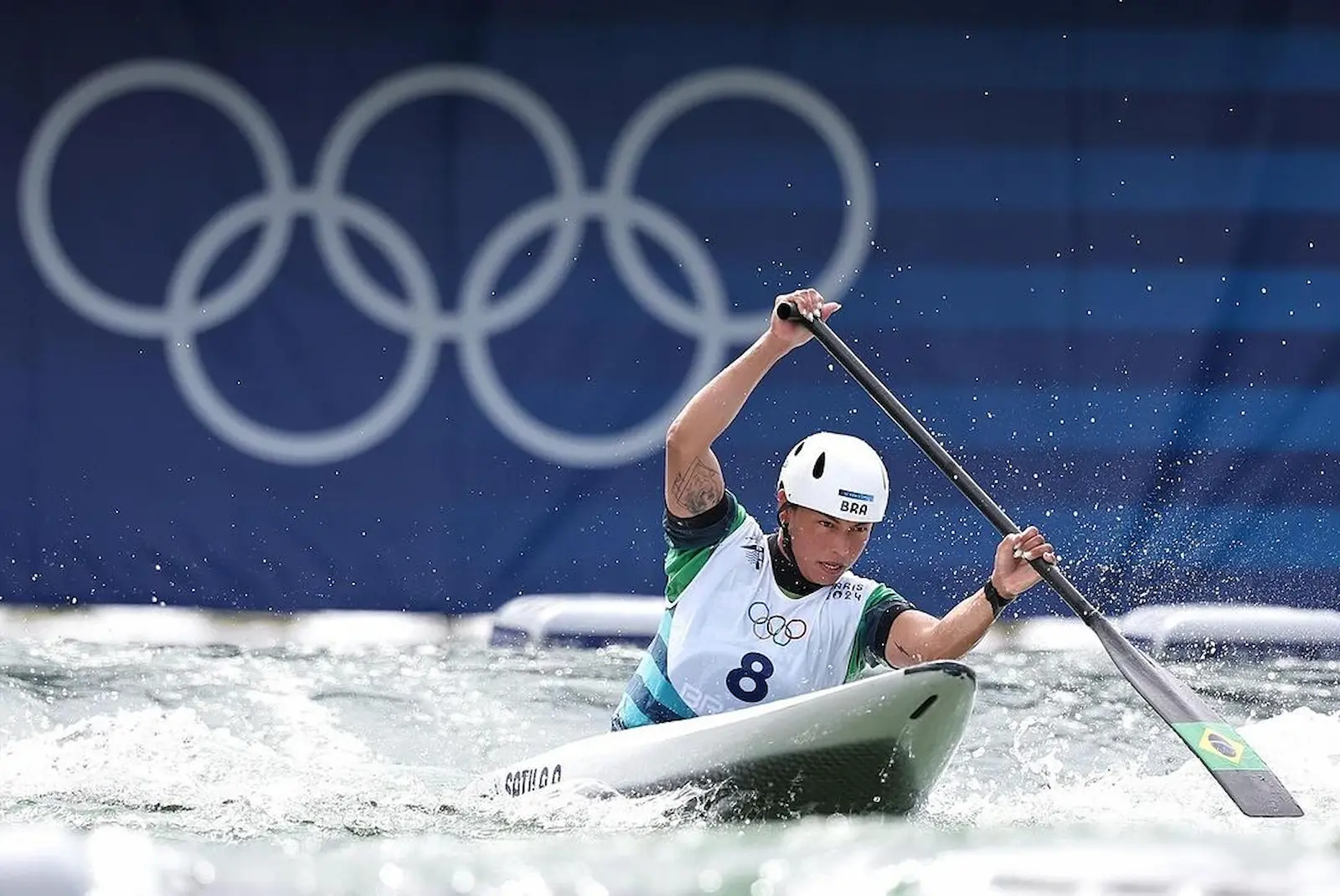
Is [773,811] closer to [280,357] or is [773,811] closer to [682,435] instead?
[682,435]

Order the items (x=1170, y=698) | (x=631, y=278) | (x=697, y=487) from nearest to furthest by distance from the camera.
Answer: (x=1170, y=698), (x=697, y=487), (x=631, y=278)

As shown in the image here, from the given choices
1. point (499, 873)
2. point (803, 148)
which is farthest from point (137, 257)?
point (499, 873)

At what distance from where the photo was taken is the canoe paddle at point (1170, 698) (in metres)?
4.92

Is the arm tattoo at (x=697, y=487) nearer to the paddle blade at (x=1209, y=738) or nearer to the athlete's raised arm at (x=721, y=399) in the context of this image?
the athlete's raised arm at (x=721, y=399)

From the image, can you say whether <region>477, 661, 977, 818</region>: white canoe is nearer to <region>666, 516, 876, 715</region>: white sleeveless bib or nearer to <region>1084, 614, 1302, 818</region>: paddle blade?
<region>666, 516, 876, 715</region>: white sleeveless bib

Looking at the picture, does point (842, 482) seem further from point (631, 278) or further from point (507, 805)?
point (631, 278)

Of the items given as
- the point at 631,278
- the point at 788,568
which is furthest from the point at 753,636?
the point at 631,278

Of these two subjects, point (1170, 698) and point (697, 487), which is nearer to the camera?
point (1170, 698)

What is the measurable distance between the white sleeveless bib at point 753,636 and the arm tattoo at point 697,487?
16 cm

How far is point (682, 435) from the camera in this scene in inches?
209

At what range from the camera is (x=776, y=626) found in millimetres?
5316

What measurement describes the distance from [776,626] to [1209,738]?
108cm

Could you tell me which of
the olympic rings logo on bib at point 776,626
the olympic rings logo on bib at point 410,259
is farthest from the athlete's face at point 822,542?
the olympic rings logo on bib at point 410,259

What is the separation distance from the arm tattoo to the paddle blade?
105 centimetres
